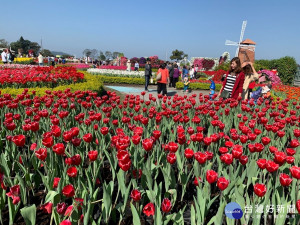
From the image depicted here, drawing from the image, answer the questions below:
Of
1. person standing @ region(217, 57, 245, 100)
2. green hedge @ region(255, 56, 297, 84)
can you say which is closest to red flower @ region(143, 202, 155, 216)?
person standing @ region(217, 57, 245, 100)

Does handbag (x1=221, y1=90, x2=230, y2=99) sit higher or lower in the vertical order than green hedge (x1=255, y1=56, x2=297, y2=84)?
lower

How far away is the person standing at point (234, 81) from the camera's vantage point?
6102 mm

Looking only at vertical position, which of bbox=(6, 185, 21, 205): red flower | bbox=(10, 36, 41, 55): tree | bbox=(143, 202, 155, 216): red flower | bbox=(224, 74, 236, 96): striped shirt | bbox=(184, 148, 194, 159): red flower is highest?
bbox=(10, 36, 41, 55): tree

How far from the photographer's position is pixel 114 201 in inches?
106

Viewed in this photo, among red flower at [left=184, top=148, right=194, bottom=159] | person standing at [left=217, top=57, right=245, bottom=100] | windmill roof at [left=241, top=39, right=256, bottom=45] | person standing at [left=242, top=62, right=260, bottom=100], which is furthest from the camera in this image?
windmill roof at [left=241, top=39, right=256, bottom=45]

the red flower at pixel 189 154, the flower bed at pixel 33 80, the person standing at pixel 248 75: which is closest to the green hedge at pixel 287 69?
the person standing at pixel 248 75

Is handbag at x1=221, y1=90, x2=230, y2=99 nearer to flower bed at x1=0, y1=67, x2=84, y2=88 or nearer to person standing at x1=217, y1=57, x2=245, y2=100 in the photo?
person standing at x1=217, y1=57, x2=245, y2=100

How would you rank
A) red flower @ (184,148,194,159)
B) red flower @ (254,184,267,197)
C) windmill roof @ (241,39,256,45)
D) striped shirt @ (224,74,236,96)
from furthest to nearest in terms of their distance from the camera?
windmill roof @ (241,39,256,45) → striped shirt @ (224,74,236,96) → red flower @ (184,148,194,159) → red flower @ (254,184,267,197)

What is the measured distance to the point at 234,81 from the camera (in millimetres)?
6406

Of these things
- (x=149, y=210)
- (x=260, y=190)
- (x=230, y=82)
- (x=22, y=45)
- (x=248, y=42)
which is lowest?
(x=149, y=210)

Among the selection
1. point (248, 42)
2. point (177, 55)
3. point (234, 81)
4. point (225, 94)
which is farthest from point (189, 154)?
point (177, 55)

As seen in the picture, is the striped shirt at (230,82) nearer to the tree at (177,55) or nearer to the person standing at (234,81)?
the person standing at (234,81)

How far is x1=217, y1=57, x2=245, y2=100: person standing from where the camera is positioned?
610cm

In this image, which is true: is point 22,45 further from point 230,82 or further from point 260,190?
point 260,190
